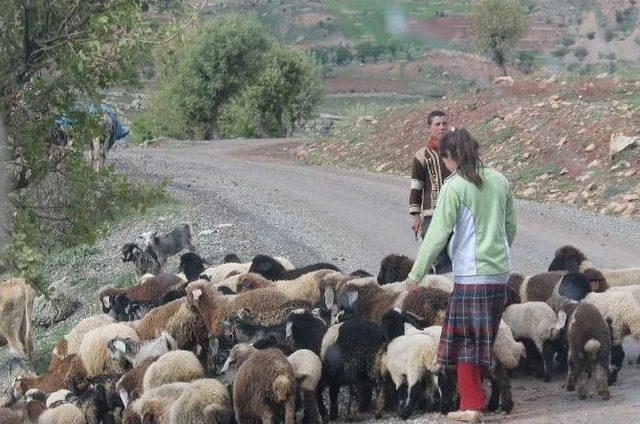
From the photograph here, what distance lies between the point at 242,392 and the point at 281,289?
281cm

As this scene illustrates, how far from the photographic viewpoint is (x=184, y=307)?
11.4 meters

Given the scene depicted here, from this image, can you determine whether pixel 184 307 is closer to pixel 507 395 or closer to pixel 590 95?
pixel 507 395

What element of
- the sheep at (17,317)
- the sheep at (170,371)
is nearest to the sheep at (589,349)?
the sheep at (170,371)

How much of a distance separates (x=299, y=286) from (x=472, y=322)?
11.9 feet

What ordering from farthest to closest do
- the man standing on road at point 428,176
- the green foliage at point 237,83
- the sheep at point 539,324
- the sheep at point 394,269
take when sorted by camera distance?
the green foliage at point 237,83
the sheep at point 394,269
the man standing on road at point 428,176
the sheep at point 539,324

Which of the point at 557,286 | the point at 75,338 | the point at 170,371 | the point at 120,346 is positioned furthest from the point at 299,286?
the point at 557,286

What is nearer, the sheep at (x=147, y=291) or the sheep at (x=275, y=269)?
the sheep at (x=275, y=269)

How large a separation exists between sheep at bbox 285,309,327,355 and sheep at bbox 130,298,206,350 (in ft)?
4.76

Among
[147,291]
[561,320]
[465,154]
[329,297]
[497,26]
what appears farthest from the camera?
[497,26]

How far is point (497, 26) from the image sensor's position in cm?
4509

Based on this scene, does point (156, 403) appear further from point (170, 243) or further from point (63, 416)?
point (170, 243)

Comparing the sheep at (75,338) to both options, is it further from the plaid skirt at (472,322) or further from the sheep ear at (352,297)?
the plaid skirt at (472,322)

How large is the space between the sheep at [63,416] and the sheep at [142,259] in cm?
699

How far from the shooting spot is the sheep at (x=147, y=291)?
13.2m
